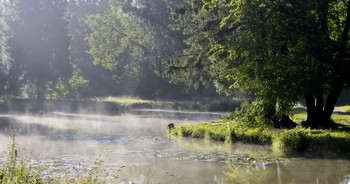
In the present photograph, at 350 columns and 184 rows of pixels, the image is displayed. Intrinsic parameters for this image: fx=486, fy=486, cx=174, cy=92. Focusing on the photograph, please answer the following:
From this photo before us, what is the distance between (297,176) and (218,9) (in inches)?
620

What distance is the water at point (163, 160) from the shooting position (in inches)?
653

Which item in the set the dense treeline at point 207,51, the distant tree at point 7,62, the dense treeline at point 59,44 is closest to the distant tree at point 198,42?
the dense treeline at point 207,51

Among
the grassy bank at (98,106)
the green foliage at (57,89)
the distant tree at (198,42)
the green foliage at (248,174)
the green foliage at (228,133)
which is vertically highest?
the distant tree at (198,42)

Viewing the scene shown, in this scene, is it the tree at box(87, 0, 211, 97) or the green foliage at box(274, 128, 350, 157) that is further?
the tree at box(87, 0, 211, 97)

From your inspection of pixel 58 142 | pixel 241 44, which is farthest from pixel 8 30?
pixel 241 44

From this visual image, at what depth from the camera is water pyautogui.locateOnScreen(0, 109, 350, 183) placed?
1658cm

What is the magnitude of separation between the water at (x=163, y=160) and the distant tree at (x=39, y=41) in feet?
116

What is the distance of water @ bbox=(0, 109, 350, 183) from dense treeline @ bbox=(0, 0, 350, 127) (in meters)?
3.21

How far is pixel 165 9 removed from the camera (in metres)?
67.3

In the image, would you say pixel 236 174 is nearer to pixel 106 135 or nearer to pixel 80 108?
pixel 106 135

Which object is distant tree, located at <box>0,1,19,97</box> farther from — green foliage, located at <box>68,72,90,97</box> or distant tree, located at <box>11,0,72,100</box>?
green foliage, located at <box>68,72,90,97</box>

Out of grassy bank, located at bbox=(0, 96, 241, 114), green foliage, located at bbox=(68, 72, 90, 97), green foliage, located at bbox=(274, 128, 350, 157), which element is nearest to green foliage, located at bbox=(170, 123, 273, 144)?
green foliage, located at bbox=(274, 128, 350, 157)

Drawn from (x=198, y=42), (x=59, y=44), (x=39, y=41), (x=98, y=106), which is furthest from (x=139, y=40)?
(x=198, y=42)

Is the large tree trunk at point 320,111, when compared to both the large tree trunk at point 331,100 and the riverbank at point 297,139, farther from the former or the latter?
the riverbank at point 297,139
